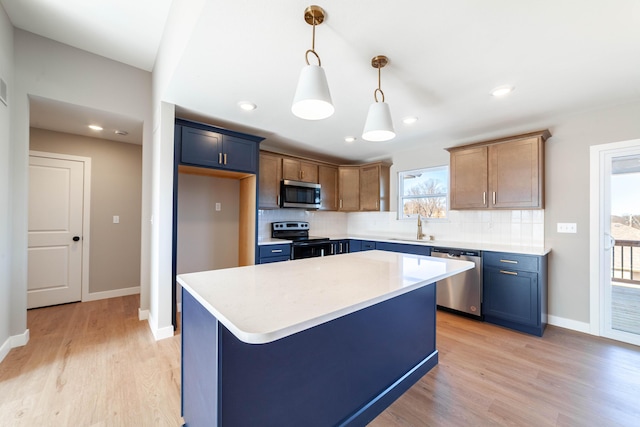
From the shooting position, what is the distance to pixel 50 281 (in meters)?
3.47

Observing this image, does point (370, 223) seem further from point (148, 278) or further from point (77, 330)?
point (77, 330)

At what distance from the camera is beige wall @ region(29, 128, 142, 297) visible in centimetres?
373

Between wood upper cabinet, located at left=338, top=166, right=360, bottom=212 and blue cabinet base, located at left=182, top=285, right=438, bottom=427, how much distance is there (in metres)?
2.84

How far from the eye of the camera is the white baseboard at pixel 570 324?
2768 millimetres

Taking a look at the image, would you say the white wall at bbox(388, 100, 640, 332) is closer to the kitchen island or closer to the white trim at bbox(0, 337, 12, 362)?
the kitchen island

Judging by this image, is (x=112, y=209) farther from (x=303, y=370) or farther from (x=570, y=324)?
(x=570, y=324)

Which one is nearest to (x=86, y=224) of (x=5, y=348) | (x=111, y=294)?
(x=111, y=294)

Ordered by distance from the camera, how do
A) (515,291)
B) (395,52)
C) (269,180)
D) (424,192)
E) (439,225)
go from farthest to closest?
1. (424,192)
2. (439,225)
3. (269,180)
4. (515,291)
5. (395,52)

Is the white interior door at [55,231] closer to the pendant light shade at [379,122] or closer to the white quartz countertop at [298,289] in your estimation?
the white quartz countertop at [298,289]

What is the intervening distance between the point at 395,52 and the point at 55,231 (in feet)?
15.0

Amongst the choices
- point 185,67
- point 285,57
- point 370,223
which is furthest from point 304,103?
point 370,223

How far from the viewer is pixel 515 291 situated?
9.29ft

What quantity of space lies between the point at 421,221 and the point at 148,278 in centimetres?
385

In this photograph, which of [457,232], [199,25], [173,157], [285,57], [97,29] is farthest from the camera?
[457,232]
